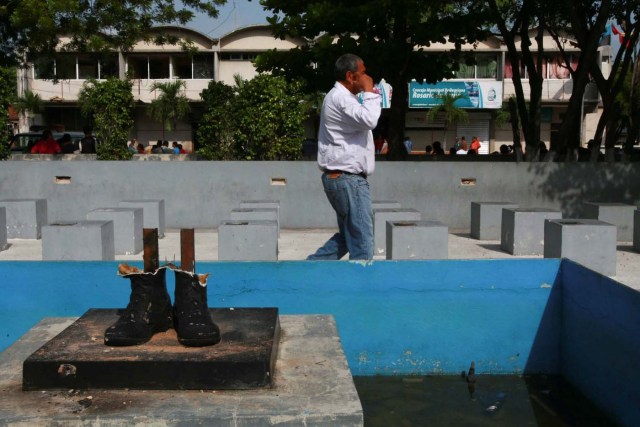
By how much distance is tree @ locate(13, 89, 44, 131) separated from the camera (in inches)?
1743

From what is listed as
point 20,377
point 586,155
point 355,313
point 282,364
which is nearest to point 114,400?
point 20,377

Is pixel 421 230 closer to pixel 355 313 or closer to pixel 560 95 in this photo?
pixel 355 313

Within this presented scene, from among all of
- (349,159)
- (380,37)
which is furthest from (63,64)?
(349,159)

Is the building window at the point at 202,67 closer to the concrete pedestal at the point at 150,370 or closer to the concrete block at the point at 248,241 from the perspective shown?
the concrete block at the point at 248,241

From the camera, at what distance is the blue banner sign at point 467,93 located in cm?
4494

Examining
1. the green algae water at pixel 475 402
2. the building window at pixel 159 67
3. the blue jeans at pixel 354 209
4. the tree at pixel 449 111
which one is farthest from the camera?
the building window at pixel 159 67

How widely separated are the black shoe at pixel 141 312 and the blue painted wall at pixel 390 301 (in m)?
1.72

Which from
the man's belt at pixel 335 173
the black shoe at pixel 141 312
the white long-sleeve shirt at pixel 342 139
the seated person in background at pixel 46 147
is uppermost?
the white long-sleeve shirt at pixel 342 139

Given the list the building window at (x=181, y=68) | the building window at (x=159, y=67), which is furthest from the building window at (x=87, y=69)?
the building window at (x=181, y=68)

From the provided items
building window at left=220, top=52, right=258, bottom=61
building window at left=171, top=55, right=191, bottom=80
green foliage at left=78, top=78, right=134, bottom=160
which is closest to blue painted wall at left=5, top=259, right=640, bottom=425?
green foliage at left=78, top=78, right=134, bottom=160

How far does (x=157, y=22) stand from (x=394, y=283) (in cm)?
1901

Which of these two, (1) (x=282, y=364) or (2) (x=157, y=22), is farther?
(2) (x=157, y=22)

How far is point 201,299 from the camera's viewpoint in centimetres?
338

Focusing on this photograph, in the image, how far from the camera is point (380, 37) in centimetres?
1722
